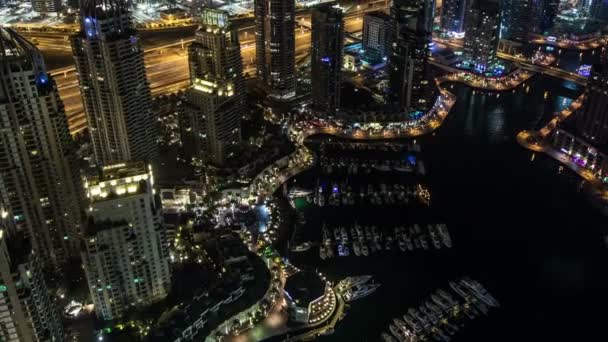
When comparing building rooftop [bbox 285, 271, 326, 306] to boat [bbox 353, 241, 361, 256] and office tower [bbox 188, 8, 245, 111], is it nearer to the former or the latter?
boat [bbox 353, 241, 361, 256]

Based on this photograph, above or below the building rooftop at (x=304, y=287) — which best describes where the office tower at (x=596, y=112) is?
above

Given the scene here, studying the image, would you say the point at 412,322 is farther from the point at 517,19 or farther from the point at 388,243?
the point at 517,19

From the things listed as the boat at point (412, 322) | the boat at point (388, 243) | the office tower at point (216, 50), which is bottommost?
the boat at point (412, 322)

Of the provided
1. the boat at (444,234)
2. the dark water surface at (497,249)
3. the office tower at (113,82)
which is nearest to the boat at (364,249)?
the dark water surface at (497,249)

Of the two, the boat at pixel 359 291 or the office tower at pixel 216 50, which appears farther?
the office tower at pixel 216 50

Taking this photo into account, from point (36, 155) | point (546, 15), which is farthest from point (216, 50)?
point (546, 15)

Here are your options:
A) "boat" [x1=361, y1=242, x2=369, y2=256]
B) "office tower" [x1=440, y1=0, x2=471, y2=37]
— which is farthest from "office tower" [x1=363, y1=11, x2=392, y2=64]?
"boat" [x1=361, y1=242, x2=369, y2=256]

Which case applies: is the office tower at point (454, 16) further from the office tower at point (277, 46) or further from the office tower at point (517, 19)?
the office tower at point (277, 46)

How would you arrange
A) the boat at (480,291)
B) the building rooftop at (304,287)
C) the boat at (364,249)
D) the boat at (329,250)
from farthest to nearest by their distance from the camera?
the boat at (364,249) → the boat at (329,250) → the boat at (480,291) → the building rooftop at (304,287)

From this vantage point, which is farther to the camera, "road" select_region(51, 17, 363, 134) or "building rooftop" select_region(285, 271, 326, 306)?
"road" select_region(51, 17, 363, 134)
